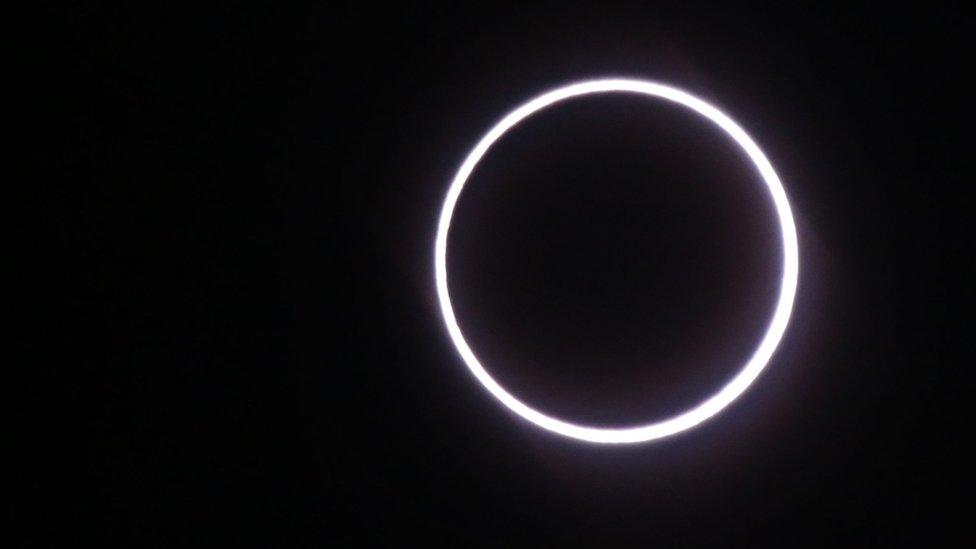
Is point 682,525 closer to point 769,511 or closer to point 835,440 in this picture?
point 769,511

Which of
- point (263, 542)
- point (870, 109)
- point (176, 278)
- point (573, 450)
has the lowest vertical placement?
point (263, 542)

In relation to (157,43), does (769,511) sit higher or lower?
lower

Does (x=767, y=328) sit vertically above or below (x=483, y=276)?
below

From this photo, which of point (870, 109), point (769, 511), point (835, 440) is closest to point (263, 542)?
point (769, 511)
